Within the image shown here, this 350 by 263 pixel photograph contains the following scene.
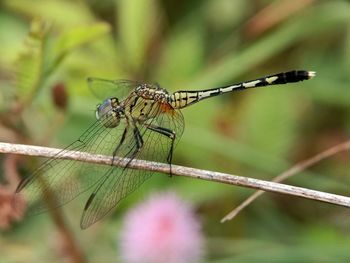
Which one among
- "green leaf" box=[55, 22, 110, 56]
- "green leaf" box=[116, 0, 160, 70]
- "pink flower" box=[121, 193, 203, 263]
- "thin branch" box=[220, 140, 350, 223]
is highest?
"green leaf" box=[55, 22, 110, 56]

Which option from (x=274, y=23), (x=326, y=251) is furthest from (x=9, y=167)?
(x=274, y=23)

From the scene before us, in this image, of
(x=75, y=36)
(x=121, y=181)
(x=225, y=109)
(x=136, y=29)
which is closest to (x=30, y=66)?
(x=75, y=36)

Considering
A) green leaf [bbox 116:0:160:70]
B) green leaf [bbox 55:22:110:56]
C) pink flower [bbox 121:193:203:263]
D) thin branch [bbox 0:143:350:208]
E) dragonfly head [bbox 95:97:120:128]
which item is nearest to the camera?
thin branch [bbox 0:143:350:208]

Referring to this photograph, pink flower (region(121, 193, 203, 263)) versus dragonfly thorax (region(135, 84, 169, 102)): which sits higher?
dragonfly thorax (region(135, 84, 169, 102))

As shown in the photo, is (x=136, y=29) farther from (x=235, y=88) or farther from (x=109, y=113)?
(x=109, y=113)

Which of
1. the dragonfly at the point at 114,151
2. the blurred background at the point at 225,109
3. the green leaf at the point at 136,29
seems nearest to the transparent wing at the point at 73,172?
the dragonfly at the point at 114,151

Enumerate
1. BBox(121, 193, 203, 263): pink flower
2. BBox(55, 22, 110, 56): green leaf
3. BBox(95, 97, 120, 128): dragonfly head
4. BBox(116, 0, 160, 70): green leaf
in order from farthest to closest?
BBox(116, 0, 160, 70): green leaf
BBox(121, 193, 203, 263): pink flower
BBox(55, 22, 110, 56): green leaf
BBox(95, 97, 120, 128): dragonfly head

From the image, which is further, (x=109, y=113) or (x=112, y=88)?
(x=112, y=88)

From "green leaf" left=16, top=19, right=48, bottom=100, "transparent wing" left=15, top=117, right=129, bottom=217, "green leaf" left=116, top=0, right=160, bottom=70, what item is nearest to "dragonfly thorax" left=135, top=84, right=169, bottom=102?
Answer: "transparent wing" left=15, top=117, right=129, bottom=217

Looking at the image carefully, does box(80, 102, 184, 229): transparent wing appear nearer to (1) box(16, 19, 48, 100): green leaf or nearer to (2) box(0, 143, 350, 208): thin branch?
(2) box(0, 143, 350, 208): thin branch
